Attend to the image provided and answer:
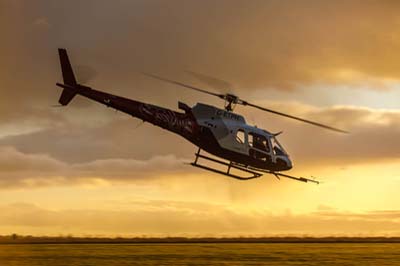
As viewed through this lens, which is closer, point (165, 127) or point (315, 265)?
point (165, 127)

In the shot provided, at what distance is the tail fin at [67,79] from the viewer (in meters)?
77.2

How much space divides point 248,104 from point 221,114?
12.7 ft

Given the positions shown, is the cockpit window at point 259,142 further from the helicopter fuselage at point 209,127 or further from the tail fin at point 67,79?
the tail fin at point 67,79

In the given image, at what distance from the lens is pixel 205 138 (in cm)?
7881

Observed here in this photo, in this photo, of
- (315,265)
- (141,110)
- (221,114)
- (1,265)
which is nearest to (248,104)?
(221,114)

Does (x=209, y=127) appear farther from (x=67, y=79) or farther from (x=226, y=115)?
(x=67, y=79)

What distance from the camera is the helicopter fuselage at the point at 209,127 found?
76.7 metres

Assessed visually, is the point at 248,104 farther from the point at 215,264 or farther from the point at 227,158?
the point at 215,264

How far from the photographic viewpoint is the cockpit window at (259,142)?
265 feet

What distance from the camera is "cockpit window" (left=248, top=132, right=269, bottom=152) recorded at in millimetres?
80750

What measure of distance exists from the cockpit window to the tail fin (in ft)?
56.2

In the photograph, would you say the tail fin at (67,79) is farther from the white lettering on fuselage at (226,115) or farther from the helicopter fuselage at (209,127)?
the white lettering on fuselage at (226,115)

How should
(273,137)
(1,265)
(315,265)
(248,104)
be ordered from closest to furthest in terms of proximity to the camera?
(248,104)
(273,137)
(315,265)
(1,265)

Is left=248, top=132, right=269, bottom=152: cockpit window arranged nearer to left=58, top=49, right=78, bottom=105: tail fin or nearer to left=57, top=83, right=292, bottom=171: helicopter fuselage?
left=57, top=83, right=292, bottom=171: helicopter fuselage
